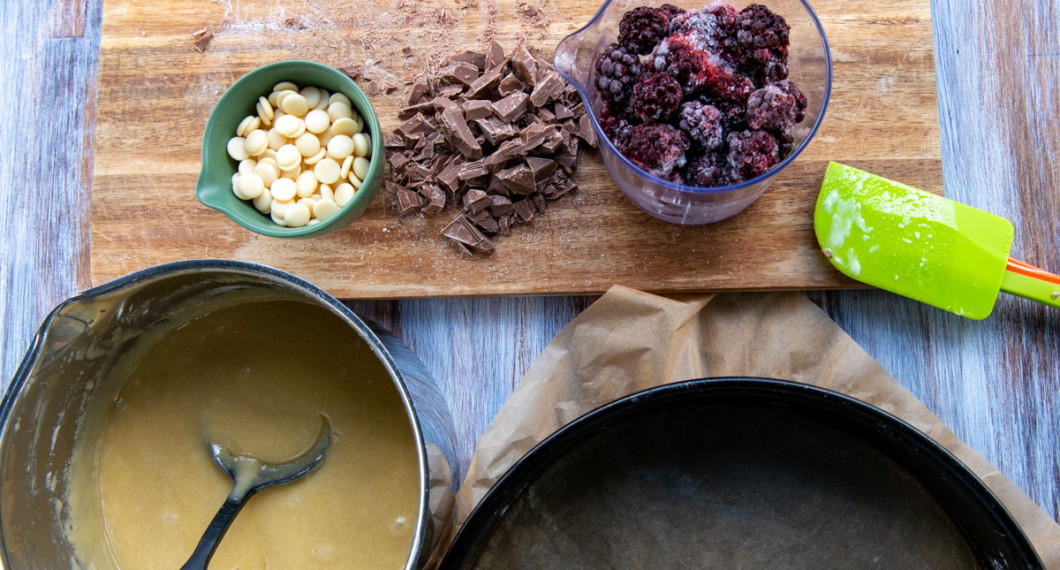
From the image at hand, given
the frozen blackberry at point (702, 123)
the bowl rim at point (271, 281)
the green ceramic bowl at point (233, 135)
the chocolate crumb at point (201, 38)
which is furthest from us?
the chocolate crumb at point (201, 38)

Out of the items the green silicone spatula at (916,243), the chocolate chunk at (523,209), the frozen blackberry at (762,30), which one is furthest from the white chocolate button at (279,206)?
the green silicone spatula at (916,243)

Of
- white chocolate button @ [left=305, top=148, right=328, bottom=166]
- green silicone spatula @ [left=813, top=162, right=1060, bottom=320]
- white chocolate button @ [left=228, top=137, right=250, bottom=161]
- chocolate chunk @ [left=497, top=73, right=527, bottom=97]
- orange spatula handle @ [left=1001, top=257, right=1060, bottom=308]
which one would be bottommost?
orange spatula handle @ [left=1001, top=257, right=1060, bottom=308]

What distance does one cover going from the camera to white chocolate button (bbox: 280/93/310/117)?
0.99m

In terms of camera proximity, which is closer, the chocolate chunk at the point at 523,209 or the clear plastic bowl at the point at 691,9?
the clear plastic bowl at the point at 691,9

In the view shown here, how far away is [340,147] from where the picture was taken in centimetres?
99

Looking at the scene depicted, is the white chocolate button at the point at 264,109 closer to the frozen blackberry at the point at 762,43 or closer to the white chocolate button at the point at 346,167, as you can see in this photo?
the white chocolate button at the point at 346,167

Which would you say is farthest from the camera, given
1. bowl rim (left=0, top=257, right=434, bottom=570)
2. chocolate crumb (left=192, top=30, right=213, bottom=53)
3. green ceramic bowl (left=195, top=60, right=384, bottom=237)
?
chocolate crumb (left=192, top=30, right=213, bottom=53)

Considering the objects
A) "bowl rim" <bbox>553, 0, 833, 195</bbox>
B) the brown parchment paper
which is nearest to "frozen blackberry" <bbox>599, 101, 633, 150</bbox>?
"bowl rim" <bbox>553, 0, 833, 195</bbox>

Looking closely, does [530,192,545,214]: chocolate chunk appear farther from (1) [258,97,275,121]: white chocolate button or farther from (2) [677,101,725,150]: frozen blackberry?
(1) [258,97,275,121]: white chocolate button

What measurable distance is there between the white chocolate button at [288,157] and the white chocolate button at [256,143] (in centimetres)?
2

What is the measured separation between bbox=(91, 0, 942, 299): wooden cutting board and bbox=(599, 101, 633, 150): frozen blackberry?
0.12 m

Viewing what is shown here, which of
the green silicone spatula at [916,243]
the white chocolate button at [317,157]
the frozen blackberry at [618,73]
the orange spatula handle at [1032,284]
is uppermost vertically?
the frozen blackberry at [618,73]

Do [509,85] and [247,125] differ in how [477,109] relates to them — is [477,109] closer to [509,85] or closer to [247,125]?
[509,85]

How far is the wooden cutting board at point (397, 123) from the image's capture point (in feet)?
3.34
